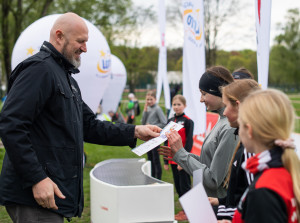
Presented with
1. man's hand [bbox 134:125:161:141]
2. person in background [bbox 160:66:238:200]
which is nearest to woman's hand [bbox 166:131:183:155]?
person in background [bbox 160:66:238:200]

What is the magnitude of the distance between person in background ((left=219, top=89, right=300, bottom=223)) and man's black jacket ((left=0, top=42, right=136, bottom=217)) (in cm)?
122

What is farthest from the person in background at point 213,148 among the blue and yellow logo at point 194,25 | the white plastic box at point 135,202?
the blue and yellow logo at point 194,25

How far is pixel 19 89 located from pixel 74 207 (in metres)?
0.92

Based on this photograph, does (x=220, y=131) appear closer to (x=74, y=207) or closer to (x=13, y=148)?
(x=74, y=207)

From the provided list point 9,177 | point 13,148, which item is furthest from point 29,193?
point 13,148

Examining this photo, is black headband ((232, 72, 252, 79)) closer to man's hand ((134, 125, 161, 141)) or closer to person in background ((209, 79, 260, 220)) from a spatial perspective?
man's hand ((134, 125, 161, 141))

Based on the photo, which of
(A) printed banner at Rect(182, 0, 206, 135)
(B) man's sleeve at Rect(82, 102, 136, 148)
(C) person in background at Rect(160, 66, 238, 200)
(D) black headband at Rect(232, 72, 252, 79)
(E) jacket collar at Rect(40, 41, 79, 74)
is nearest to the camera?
(E) jacket collar at Rect(40, 41, 79, 74)

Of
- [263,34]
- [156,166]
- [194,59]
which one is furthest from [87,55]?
[263,34]

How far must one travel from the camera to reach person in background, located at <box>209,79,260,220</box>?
2.14m

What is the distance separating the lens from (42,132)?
7.72ft

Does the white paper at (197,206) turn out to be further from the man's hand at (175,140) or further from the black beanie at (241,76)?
the black beanie at (241,76)

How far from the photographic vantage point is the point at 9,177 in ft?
7.55

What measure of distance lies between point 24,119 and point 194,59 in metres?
4.44

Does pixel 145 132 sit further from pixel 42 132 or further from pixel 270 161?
pixel 270 161
